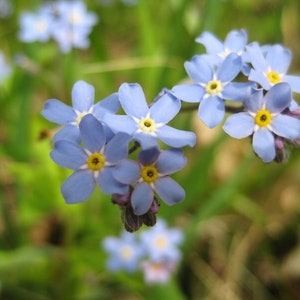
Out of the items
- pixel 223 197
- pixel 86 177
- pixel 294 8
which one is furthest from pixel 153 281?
pixel 294 8

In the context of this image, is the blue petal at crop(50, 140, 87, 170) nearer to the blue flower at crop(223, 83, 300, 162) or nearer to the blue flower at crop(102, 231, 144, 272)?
the blue flower at crop(223, 83, 300, 162)

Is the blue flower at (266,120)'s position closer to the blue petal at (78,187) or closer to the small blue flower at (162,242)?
the blue petal at (78,187)

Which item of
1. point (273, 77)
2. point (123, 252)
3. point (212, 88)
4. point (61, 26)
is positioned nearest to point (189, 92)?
point (212, 88)

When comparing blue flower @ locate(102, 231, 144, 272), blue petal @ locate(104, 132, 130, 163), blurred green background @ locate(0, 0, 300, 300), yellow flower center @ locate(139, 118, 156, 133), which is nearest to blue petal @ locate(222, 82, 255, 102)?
yellow flower center @ locate(139, 118, 156, 133)

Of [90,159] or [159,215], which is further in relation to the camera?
[159,215]

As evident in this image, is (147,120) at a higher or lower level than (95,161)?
higher

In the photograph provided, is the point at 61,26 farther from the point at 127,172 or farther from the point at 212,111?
the point at 127,172

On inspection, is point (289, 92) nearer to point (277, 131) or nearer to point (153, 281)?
point (277, 131)
